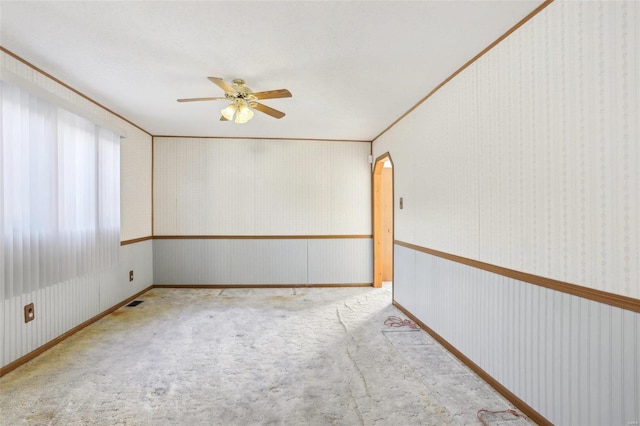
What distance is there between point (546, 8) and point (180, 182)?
17.5 ft

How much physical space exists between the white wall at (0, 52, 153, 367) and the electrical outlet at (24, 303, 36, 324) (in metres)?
0.04

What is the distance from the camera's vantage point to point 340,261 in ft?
18.7

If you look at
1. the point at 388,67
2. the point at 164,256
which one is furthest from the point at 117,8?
the point at 164,256

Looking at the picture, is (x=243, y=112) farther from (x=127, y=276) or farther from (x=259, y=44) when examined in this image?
(x=127, y=276)

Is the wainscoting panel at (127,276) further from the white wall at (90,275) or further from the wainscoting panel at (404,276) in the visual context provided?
the wainscoting panel at (404,276)

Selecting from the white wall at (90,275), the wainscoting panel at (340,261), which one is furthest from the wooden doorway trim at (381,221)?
the white wall at (90,275)

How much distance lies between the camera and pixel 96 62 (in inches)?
109

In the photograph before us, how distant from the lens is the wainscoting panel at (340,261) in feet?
18.6

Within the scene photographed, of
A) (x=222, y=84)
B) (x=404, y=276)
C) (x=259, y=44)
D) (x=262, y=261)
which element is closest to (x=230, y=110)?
(x=222, y=84)

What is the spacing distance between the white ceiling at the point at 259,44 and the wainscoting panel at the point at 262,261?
8.66 feet

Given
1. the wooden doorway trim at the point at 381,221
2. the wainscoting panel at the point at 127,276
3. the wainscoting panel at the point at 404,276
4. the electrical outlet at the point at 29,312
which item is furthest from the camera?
the wooden doorway trim at the point at 381,221

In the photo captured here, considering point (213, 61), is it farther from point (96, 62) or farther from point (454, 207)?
point (454, 207)

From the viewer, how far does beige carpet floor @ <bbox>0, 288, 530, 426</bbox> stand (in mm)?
2084

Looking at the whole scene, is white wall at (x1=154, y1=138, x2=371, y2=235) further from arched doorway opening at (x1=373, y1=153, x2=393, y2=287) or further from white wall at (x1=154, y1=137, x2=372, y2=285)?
arched doorway opening at (x1=373, y1=153, x2=393, y2=287)
